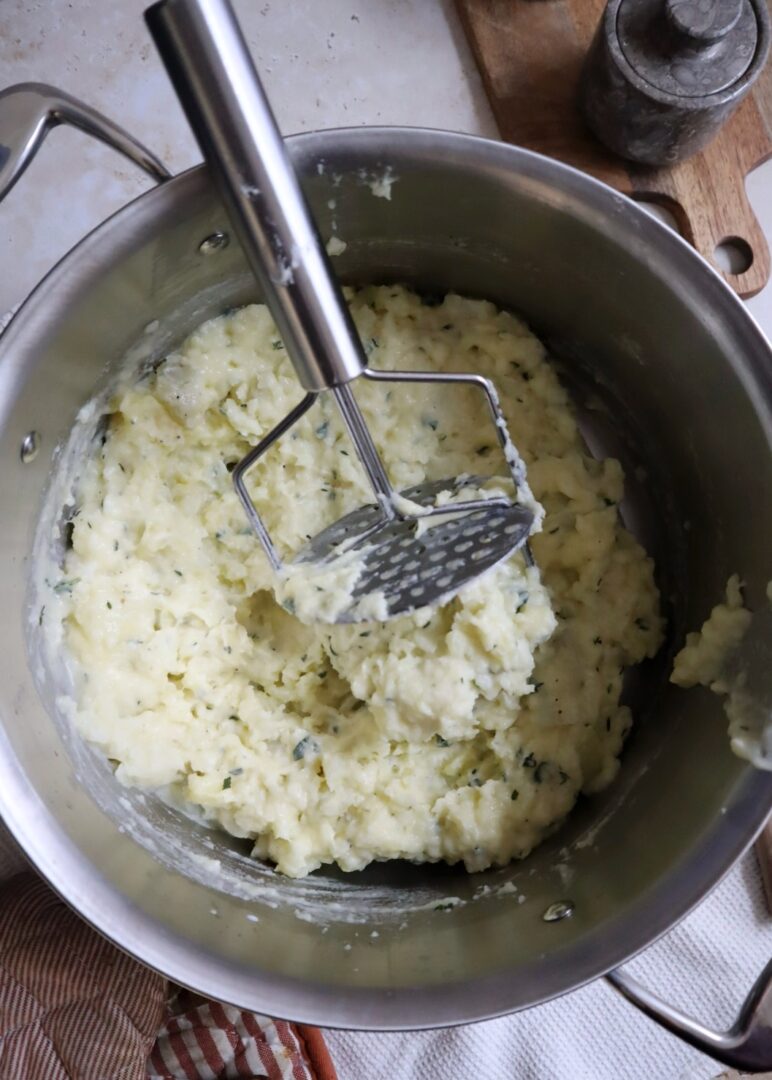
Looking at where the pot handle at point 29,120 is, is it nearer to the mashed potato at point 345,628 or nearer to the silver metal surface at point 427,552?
the mashed potato at point 345,628

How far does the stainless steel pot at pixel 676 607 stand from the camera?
1.06 m

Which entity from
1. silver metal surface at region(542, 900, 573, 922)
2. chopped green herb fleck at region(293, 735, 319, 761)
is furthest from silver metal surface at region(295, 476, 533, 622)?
silver metal surface at region(542, 900, 573, 922)

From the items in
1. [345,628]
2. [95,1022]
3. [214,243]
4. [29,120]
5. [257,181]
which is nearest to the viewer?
[257,181]

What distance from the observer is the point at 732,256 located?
4.75ft

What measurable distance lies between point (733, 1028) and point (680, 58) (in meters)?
1.24

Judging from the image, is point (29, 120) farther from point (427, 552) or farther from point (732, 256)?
point (732, 256)

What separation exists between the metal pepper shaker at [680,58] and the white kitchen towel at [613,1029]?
1091 mm

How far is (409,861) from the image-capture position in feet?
4.39

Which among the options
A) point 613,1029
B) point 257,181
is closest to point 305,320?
point 257,181

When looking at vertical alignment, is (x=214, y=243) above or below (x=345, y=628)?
above

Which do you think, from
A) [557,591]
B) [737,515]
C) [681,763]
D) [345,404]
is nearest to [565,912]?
[681,763]

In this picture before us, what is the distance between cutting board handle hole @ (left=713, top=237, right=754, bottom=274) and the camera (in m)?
1.44

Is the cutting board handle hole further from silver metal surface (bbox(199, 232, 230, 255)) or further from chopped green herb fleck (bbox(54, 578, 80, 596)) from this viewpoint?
chopped green herb fleck (bbox(54, 578, 80, 596))

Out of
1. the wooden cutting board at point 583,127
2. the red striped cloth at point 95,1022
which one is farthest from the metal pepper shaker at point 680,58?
the red striped cloth at point 95,1022
